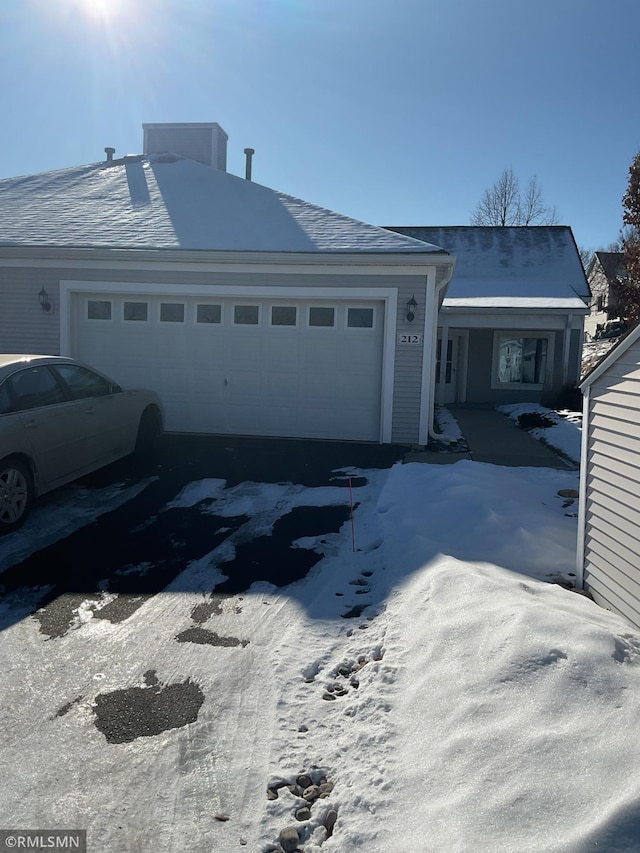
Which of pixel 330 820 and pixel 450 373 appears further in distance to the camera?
pixel 450 373

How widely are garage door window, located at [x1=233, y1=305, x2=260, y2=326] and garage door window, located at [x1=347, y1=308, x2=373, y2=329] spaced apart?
1.50 m

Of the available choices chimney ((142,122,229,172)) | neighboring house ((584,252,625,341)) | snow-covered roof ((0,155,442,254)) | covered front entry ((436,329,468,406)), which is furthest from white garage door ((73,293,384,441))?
neighboring house ((584,252,625,341))

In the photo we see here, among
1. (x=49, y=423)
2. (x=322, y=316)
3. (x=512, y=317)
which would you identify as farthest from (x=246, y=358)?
(x=512, y=317)

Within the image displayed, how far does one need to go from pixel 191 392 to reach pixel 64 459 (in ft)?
14.5

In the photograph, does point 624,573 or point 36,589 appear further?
point 36,589

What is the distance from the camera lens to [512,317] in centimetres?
1691

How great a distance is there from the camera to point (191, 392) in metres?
10.8

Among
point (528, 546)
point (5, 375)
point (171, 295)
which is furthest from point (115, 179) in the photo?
point (528, 546)

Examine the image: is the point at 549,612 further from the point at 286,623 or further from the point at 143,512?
the point at 143,512

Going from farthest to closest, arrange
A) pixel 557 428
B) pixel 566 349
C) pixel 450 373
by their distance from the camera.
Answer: pixel 450 373, pixel 566 349, pixel 557 428

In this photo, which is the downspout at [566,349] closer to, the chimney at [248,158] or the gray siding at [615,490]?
the chimney at [248,158]

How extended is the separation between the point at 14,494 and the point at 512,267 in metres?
18.0

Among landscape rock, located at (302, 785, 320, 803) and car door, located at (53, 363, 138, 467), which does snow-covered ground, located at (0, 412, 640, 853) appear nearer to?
landscape rock, located at (302, 785, 320, 803)

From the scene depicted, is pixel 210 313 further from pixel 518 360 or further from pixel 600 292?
pixel 600 292
